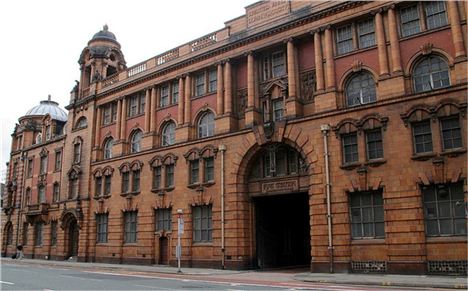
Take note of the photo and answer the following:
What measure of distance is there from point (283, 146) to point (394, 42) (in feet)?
30.0

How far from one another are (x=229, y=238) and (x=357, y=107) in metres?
11.8

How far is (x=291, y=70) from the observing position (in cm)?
2889

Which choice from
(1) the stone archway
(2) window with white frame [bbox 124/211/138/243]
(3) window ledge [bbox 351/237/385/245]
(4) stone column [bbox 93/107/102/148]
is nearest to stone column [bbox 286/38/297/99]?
(1) the stone archway

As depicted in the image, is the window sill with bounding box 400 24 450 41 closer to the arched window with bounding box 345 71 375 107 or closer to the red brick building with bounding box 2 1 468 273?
the red brick building with bounding box 2 1 468 273

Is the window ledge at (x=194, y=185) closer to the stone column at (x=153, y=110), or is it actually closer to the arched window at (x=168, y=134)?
the arched window at (x=168, y=134)

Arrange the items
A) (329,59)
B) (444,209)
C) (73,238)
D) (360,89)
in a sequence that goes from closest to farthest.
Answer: (444,209) < (360,89) < (329,59) < (73,238)

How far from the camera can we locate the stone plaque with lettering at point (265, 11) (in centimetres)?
3007

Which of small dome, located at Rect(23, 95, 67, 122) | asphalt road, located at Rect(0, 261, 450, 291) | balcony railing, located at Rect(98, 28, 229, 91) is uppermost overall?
small dome, located at Rect(23, 95, 67, 122)

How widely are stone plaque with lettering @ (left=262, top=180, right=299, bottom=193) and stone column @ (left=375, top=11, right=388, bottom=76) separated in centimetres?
848

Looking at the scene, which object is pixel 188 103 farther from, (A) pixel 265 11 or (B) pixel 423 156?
(B) pixel 423 156

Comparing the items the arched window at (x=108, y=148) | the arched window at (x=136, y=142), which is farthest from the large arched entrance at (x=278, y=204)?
the arched window at (x=108, y=148)

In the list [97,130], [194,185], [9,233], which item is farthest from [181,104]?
[9,233]

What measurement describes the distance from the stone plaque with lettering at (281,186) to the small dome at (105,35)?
84.1ft

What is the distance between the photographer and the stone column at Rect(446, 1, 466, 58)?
22812 millimetres
